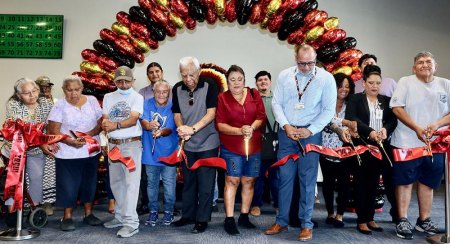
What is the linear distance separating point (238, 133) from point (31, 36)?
444cm

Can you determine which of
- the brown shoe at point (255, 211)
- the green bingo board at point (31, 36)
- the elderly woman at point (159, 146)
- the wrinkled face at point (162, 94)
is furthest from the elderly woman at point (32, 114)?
the green bingo board at point (31, 36)

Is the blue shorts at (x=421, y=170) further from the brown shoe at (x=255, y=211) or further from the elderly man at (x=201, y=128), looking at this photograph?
the elderly man at (x=201, y=128)

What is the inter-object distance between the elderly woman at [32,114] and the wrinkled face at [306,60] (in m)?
2.02

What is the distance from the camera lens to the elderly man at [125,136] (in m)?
3.84

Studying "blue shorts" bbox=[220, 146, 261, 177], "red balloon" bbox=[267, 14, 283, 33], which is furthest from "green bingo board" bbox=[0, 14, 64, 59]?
"blue shorts" bbox=[220, 146, 261, 177]

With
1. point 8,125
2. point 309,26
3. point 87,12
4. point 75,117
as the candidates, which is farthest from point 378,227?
point 87,12

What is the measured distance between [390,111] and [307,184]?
0.96 m

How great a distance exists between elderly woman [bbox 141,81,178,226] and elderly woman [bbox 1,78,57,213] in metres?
0.77

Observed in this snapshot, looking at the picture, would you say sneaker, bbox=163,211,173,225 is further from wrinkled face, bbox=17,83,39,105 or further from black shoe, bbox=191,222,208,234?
wrinkled face, bbox=17,83,39,105

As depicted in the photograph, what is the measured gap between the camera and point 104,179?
5316mm

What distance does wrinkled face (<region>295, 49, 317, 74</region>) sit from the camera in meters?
3.61

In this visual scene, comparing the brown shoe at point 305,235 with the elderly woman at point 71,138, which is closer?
the brown shoe at point 305,235

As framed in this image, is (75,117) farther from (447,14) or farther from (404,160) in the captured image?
(447,14)

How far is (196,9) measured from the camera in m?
5.12
